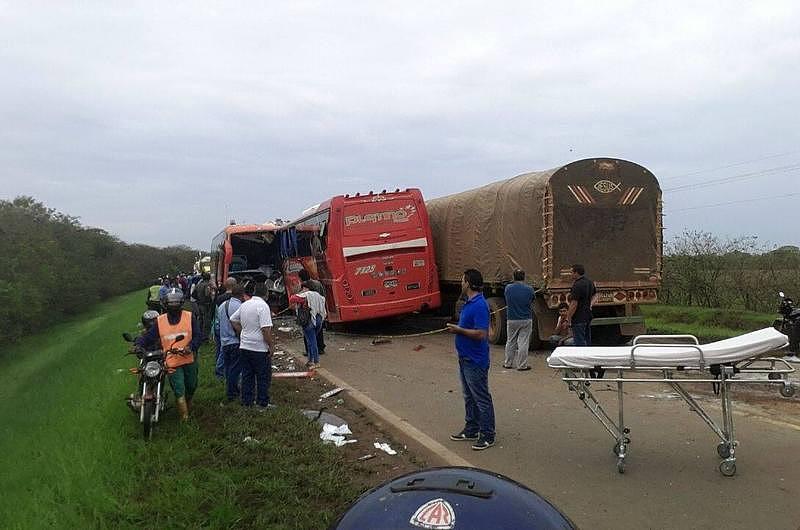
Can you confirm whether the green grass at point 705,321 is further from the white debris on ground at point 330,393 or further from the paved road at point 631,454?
the white debris on ground at point 330,393

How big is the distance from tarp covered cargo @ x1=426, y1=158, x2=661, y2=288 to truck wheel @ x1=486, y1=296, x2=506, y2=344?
1.78ft

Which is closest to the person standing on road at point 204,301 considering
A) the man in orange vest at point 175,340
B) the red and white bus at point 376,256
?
the red and white bus at point 376,256

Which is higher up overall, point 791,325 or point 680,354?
point 680,354

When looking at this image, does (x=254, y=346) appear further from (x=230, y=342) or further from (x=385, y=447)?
(x=385, y=447)

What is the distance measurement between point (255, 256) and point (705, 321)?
13.4 meters

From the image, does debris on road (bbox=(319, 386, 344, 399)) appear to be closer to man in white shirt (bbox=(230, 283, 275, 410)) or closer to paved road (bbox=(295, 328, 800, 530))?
paved road (bbox=(295, 328, 800, 530))

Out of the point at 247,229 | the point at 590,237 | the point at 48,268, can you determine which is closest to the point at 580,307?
the point at 590,237

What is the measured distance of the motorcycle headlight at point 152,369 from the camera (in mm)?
7078

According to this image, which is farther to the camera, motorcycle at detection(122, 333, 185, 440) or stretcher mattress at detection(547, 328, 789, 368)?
motorcycle at detection(122, 333, 185, 440)

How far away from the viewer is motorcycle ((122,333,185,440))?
7098 mm

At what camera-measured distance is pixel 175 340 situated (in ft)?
A: 24.3

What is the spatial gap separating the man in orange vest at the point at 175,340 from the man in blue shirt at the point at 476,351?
3.01 meters

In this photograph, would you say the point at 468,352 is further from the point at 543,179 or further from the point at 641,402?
the point at 543,179

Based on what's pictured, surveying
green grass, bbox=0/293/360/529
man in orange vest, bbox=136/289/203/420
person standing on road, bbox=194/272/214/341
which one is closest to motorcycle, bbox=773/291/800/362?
green grass, bbox=0/293/360/529
